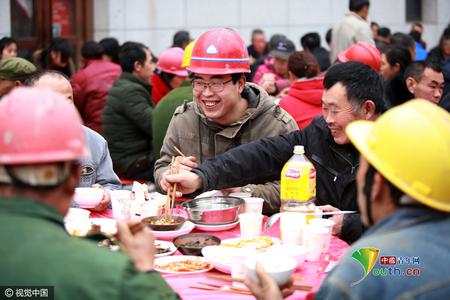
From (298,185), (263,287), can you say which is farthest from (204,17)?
(263,287)

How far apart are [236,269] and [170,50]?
4.25 metres

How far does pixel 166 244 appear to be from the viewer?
10.4ft

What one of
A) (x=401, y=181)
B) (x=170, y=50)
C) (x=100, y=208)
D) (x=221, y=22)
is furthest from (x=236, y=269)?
(x=221, y=22)

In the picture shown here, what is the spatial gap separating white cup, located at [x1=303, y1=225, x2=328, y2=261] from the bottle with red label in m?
0.43

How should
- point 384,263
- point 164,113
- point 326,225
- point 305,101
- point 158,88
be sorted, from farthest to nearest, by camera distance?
point 158,88 < point 305,101 < point 164,113 < point 326,225 < point 384,263

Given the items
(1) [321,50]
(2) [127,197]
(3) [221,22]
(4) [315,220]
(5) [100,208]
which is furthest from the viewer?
(3) [221,22]

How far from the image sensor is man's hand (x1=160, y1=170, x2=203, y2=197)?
3645 millimetres

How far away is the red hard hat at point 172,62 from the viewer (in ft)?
21.5

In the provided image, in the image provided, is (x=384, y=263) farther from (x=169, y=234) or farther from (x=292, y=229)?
(x=169, y=234)

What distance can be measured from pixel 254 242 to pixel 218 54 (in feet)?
5.39

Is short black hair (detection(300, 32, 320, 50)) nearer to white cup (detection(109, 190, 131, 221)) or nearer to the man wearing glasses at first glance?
the man wearing glasses

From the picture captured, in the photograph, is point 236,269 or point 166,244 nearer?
point 236,269

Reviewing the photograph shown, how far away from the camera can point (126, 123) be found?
6527mm

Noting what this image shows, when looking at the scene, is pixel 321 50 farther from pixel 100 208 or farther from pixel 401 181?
pixel 401 181
